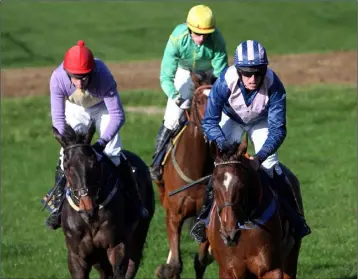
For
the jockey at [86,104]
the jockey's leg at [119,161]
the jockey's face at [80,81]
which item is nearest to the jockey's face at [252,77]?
the jockey at [86,104]

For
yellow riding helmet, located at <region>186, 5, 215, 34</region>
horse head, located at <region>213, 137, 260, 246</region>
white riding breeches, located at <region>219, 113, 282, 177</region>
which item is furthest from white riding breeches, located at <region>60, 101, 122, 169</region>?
horse head, located at <region>213, 137, 260, 246</region>

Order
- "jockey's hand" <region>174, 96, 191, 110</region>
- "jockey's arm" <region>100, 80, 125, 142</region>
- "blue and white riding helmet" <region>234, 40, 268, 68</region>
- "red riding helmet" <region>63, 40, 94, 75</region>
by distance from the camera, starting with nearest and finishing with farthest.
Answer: "blue and white riding helmet" <region>234, 40, 268, 68</region>
"red riding helmet" <region>63, 40, 94, 75</region>
"jockey's arm" <region>100, 80, 125, 142</region>
"jockey's hand" <region>174, 96, 191, 110</region>

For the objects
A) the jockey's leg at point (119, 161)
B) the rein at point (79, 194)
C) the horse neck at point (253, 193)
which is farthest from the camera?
the jockey's leg at point (119, 161)

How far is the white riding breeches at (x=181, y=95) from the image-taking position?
13992mm

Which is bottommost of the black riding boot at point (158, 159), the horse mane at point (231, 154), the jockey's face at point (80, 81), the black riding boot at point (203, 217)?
the black riding boot at point (158, 159)

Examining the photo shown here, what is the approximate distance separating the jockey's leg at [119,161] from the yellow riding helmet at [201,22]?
229 cm

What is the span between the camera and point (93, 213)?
10.3 m

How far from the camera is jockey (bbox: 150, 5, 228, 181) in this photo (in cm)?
1362

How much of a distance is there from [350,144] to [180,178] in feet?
36.9

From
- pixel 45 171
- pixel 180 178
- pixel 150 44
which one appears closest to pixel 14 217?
pixel 45 171

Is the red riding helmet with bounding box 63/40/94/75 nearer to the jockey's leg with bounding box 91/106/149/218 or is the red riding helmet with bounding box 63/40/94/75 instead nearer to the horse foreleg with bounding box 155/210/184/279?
the jockey's leg with bounding box 91/106/149/218

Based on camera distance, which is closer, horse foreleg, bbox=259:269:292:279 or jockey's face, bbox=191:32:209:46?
horse foreleg, bbox=259:269:292:279

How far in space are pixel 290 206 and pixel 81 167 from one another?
79.6 inches

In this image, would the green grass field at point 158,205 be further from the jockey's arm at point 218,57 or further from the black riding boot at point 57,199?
the jockey's arm at point 218,57
